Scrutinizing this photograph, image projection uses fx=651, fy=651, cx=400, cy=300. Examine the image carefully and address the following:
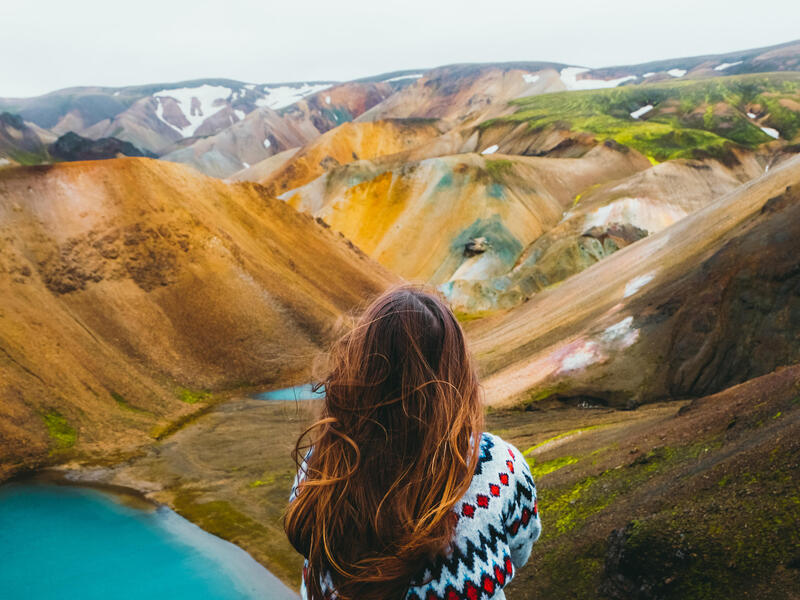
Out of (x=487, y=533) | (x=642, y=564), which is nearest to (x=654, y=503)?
(x=642, y=564)

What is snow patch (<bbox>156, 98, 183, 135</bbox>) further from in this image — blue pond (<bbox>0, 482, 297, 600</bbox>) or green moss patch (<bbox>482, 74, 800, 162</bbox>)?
blue pond (<bbox>0, 482, 297, 600</bbox>)

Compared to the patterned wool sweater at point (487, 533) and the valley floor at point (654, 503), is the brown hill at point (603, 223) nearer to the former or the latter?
the valley floor at point (654, 503)

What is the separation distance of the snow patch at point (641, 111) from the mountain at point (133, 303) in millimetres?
65691

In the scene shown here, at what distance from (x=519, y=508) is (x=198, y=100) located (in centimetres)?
20532

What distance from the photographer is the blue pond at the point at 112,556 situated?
42.7ft

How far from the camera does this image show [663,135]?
239 feet

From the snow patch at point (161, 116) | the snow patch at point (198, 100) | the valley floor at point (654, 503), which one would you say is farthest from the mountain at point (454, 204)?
the snow patch at point (198, 100)

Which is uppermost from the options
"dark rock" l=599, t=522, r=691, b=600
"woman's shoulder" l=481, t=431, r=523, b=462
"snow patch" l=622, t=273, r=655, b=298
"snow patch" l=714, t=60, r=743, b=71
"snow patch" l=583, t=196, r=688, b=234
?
"snow patch" l=714, t=60, r=743, b=71

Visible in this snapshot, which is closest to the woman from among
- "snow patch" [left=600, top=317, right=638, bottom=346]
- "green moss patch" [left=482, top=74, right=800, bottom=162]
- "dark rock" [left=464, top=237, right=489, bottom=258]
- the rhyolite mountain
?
the rhyolite mountain

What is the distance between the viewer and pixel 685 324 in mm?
17688

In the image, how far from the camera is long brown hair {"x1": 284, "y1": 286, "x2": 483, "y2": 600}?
2.89 meters

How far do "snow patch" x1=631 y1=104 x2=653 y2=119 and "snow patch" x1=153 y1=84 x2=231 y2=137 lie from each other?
401 ft

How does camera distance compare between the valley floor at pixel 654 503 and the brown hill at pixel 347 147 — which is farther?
the brown hill at pixel 347 147

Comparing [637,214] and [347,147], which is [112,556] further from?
[347,147]
